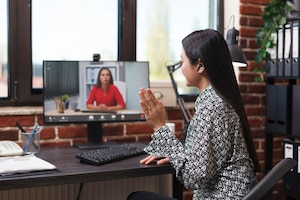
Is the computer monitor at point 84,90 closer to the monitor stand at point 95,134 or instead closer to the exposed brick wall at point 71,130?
the monitor stand at point 95,134

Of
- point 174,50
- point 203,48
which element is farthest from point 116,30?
point 203,48

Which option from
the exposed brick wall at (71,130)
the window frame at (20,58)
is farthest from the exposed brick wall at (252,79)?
the window frame at (20,58)

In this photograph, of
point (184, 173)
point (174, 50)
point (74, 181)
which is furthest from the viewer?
point (174, 50)

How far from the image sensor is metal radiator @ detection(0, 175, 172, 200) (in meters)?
2.29

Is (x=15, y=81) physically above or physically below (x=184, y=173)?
above

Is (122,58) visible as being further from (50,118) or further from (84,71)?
(50,118)

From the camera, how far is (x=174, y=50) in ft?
9.46

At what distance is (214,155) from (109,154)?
0.63m

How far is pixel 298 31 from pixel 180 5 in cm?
79

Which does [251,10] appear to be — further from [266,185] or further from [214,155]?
[266,185]

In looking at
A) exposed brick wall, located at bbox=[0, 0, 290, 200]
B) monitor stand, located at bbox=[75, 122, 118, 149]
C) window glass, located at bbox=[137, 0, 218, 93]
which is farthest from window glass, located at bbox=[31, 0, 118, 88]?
monitor stand, located at bbox=[75, 122, 118, 149]

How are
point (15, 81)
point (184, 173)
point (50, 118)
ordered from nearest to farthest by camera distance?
point (184, 173) < point (50, 118) < point (15, 81)

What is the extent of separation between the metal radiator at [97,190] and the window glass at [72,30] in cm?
61

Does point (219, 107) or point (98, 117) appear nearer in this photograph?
point (219, 107)
